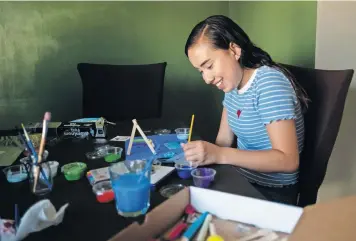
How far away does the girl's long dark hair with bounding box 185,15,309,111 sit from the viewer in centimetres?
135

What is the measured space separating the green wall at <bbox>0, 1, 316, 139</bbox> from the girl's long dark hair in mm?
755

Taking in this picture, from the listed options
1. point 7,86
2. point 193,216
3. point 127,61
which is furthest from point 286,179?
point 7,86

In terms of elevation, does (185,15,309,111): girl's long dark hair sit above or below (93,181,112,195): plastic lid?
Result: above

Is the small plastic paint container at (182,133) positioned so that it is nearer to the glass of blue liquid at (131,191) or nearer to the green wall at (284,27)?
the glass of blue liquid at (131,191)

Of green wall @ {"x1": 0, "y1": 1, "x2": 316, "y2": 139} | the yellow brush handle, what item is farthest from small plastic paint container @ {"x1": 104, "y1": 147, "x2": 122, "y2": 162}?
green wall @ {"x1": 0, "y1": 1, "x2": 316, "y2": 139}

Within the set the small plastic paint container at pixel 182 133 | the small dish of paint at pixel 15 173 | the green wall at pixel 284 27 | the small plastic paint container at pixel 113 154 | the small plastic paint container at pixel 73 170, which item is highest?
the green wall at pixel 284 27

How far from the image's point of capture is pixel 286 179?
1.42 meters

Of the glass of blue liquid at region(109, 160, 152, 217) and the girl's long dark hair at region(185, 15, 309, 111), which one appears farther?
the girl's long dark hair at region(185, 15, 309, 111)

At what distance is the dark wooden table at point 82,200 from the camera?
85 cm

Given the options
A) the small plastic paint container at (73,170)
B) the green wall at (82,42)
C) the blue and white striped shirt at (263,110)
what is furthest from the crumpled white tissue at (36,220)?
the green wall at (82,42)

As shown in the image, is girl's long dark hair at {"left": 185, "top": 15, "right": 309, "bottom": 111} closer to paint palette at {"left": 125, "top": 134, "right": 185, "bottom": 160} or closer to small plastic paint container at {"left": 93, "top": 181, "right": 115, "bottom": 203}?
paint palette at {"left": 125, "top": 134, "right": 185, "bottom": 160}

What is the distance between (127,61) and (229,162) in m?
1.48

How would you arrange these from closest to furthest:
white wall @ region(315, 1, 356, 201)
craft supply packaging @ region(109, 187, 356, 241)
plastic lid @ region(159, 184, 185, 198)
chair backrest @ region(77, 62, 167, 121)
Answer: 1. craft supply packaging @ region(109, 187, 356, 241)
2. plastic lid @ region(159, 184, 185, 198)
3. white wall @ region(315, 1, 356, 201)
4. chair backrest @ region(77, 62, 167, 121)

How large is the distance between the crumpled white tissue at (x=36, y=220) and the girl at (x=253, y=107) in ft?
1.40
